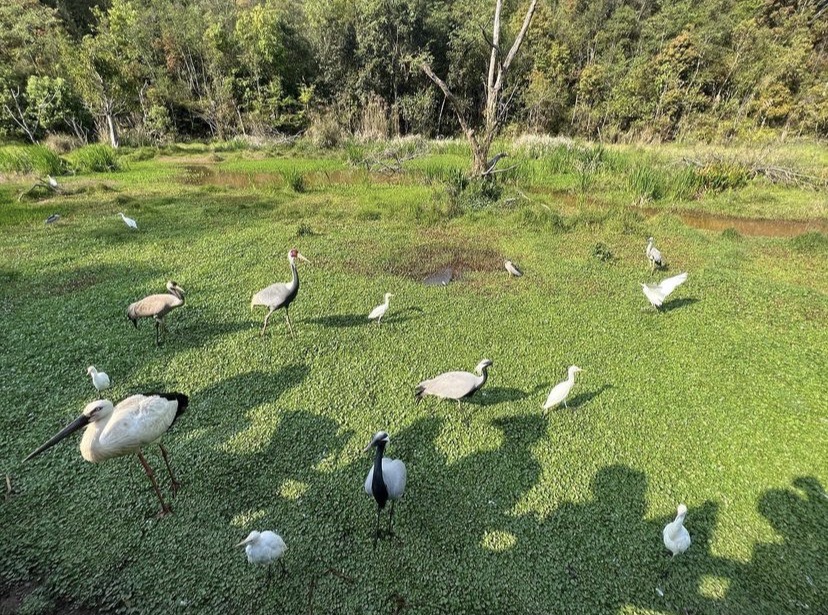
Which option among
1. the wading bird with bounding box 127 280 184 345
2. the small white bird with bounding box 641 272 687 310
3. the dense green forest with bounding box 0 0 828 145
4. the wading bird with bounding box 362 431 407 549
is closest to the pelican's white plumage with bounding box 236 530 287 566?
the wading bird with bounding box 362 431 407 549

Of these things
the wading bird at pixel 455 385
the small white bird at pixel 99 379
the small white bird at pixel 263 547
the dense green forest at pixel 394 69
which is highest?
the dense green forest at pixel 394 69

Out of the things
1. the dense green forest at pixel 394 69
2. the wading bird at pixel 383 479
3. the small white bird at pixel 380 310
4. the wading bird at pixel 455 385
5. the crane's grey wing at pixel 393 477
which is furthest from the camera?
the dense green forest at pixel 394 69

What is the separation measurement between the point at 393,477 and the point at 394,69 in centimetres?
3017

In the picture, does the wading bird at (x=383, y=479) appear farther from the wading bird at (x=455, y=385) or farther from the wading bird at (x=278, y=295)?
the wading bird at (x=278, y=295)

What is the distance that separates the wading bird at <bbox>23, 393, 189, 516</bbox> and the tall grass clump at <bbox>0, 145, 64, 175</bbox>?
1611 cm

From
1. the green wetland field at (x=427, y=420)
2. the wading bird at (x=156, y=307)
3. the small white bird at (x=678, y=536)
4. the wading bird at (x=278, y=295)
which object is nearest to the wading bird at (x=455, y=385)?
the green wetland field at (x=427, y=420)

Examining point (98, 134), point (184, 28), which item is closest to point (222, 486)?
point (98, 134)

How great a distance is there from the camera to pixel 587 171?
15.3m

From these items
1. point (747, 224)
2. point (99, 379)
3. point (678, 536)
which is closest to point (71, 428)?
point (99, 379)

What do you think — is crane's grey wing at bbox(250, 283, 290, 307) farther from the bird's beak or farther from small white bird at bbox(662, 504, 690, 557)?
small white bird at bbox(662, 504, 690, 557)

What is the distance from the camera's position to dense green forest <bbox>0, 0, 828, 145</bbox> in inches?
858

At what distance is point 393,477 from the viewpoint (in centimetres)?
338

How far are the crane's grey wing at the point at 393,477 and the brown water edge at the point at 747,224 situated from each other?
454 inches

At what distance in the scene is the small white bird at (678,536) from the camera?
3.19 m
